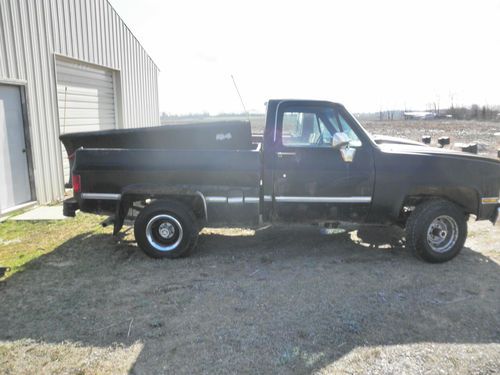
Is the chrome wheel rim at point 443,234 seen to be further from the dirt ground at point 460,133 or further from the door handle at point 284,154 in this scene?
the dirt ground at point 460,133

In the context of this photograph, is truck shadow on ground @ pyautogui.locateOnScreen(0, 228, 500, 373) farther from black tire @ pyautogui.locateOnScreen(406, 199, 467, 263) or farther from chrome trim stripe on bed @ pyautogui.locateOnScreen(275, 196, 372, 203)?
chrome trim stripe on bed @ pyautogui.locateOnScreen(275, 196, 372, 203)

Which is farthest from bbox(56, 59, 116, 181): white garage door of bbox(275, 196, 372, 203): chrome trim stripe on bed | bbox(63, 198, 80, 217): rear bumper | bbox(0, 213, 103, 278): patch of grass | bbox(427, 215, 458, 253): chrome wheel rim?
bbox(427, 215, 458, 253): chrome wheel rim

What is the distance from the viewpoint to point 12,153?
7.85m

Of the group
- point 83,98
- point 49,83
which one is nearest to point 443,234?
point 49,83

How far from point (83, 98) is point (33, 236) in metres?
5.28

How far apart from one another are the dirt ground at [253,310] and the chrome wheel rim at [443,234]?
0.23m

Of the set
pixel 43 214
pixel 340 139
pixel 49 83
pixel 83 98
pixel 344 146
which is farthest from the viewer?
pixel 83 98

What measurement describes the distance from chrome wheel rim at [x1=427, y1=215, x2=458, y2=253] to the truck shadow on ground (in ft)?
0.77

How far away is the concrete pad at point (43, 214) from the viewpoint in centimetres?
739

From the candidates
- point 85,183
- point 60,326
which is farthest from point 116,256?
point 60,326

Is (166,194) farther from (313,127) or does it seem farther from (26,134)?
(26,134)

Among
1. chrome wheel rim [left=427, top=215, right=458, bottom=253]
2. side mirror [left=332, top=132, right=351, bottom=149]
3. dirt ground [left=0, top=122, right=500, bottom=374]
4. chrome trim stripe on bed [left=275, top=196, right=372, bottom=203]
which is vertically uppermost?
side mirror [left=332, top=132, right=351, bottom=149]

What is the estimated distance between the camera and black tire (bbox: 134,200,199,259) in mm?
5188

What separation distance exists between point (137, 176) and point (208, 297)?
1928 millimetres
